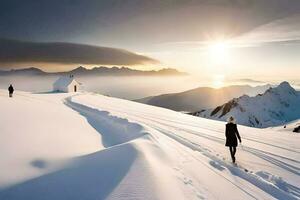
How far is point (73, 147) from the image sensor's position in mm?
12891

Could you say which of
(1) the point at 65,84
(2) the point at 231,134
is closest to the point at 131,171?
(2) the point at 231,134

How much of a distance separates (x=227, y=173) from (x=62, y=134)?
27.7 feet

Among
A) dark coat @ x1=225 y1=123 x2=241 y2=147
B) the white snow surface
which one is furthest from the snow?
dark coat @ x1=225 y1=123 x2=241 y2=147

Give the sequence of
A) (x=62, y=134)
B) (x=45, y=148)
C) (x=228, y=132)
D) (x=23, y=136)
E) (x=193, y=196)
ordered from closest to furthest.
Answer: (x=193, y=196), (x=45, y=148), (x=23, y=136), (x=228, y=132), (x=62, y=134)

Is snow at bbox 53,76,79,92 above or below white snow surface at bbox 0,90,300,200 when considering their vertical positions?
above

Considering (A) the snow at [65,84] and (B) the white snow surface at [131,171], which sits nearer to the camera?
(B) the white snow surface at [131,171]

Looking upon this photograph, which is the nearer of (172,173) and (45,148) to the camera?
(172,173)

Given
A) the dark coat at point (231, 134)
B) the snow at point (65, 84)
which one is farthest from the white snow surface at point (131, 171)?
the snow at point (65, 84)

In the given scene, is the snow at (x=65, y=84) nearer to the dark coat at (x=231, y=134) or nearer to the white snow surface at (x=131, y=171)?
the white snow surface at (x=131, y=171)

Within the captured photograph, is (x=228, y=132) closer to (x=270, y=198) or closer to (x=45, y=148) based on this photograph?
(x=270, y=198)

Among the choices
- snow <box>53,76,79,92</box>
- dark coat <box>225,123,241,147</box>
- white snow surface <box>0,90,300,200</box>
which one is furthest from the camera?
snow <box>53,76,79,92</box>

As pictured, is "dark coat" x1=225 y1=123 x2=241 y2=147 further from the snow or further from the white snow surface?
the snow

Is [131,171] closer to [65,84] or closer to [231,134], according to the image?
[231,134]

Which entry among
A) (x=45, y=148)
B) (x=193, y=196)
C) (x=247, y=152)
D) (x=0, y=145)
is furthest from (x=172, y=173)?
(x=247, y=152)
